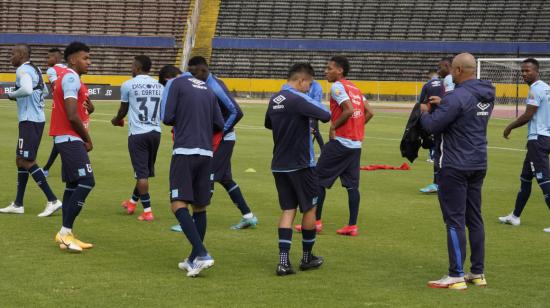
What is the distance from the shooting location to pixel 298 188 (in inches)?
343

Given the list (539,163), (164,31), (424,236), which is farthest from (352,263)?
(164,31)

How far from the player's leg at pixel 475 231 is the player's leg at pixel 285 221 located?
1.70m

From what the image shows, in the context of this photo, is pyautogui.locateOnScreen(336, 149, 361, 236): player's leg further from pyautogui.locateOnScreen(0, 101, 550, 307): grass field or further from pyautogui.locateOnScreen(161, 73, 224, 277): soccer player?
pyautogui.locateOnScreen(161, 73, 224, 277): soccer player

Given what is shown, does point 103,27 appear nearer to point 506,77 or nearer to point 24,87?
point 506,77

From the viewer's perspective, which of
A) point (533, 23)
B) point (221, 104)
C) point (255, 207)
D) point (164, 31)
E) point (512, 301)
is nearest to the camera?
point (512, 301)

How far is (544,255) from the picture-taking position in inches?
382

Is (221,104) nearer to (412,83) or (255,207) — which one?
(255,207)

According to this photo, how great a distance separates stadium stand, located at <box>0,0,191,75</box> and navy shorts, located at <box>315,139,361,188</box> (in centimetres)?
4431

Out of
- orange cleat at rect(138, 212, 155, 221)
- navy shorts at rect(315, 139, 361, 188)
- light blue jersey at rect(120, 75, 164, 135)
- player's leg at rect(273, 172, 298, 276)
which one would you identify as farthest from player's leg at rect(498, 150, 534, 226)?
light blue jersey at rect(120, 75, 164, 135)

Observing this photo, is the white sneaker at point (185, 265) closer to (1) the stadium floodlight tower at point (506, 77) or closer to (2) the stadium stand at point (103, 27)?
(1) the stadium floodlight tower at point (506, 77)

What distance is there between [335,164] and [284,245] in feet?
8.31

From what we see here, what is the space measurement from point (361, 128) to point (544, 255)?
273cm

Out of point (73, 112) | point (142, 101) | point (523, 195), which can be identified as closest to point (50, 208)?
point (142, 101)

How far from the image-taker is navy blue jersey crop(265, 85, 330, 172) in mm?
8477
